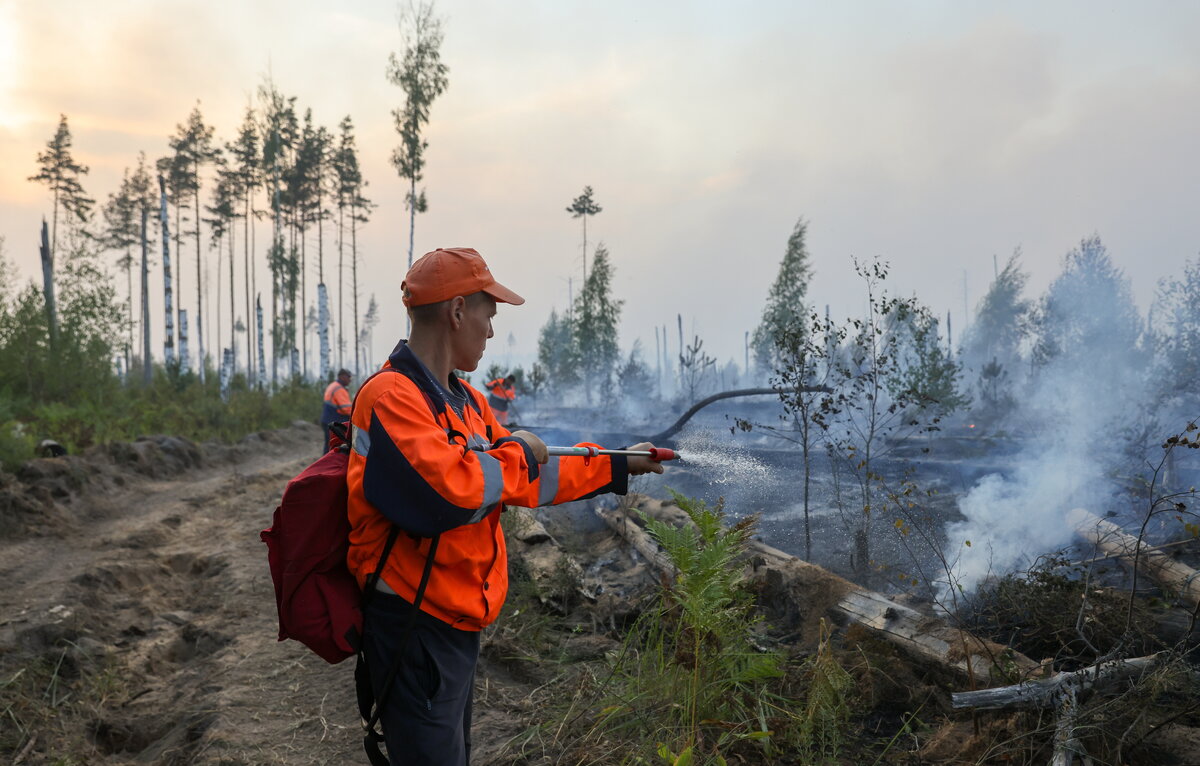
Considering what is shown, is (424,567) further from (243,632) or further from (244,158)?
(244,158)

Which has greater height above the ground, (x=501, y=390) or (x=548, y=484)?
(x=501, y=390)

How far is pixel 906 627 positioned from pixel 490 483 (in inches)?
139

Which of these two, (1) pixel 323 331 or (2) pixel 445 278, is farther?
(1) pixel 323 331

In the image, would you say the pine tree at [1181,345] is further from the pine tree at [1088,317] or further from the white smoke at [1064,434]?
the pine tree at [1088,317]

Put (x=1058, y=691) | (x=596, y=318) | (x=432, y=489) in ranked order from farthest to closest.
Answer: (x=596, y=318), (x=1058, y=691), (x=432, y=489)

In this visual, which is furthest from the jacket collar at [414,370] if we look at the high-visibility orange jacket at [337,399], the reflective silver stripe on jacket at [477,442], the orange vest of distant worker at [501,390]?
the high-visibility orange jacket at [337,399]

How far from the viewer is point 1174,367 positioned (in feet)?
47.4

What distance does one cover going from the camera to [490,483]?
6.65 ft

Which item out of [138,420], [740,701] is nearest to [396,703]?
[740,701]

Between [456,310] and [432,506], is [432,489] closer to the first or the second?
[432,506]

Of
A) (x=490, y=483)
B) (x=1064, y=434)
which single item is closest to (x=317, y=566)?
(x=490, y=483)

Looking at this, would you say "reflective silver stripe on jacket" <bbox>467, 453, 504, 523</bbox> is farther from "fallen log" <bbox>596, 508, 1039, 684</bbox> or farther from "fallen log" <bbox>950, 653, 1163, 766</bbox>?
"fallen log" <bbox>596, 508, 1039, 684</bbox>

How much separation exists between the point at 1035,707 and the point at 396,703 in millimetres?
3084

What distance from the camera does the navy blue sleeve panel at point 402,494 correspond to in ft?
6.22
